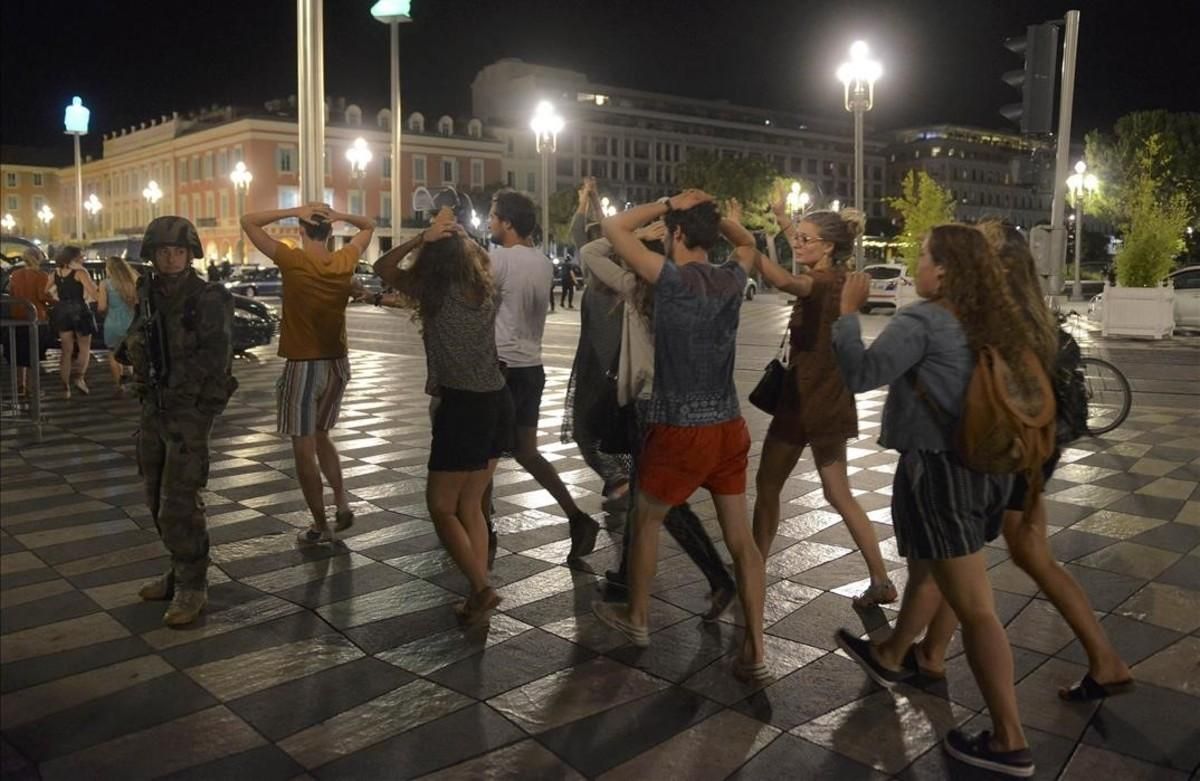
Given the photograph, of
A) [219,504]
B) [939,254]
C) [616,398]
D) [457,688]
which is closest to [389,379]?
Answer: [219,504]

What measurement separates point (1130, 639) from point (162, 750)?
3.57 meters

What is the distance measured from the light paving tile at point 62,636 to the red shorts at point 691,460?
224cm

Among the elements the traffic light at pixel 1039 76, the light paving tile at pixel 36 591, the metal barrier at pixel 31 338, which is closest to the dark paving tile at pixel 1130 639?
the light paving tile at pixel 36 591

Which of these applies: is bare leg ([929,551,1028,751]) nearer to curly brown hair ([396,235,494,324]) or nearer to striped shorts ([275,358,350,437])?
curly brown hair ([396,235,494,324])

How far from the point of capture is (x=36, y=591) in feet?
15.4

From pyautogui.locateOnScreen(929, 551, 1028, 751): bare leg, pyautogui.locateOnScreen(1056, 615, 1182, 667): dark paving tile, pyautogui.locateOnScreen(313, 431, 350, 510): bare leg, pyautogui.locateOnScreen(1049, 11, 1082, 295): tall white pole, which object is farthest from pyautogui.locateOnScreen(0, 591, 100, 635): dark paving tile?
pyautogui.locateOnScreen(1049, 11, 1082, 295): tall white pole

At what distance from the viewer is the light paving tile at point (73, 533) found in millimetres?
5555

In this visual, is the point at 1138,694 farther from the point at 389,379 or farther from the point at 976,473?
the point at 389,379

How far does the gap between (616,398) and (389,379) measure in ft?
30.8

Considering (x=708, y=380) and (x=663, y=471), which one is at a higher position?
(x=708, y=380)

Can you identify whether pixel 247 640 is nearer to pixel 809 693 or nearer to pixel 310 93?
pixel 809 693

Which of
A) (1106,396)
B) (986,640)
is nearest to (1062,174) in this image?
(1106,396)

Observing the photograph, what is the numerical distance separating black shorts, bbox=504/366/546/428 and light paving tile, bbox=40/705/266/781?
85.4 inches

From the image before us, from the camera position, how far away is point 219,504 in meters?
6.51
